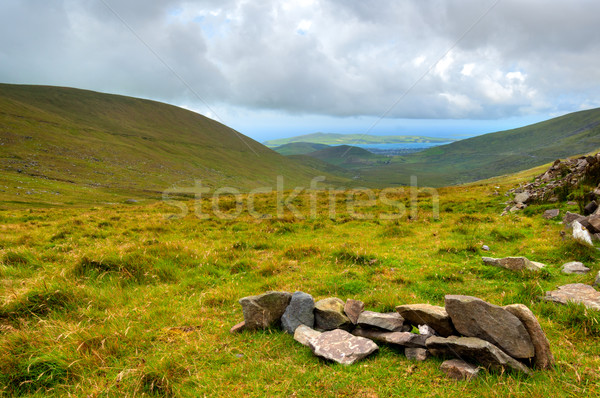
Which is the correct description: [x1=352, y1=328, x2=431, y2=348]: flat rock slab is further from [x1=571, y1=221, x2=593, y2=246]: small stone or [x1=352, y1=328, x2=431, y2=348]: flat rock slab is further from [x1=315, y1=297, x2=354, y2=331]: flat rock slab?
[x1=571, y1=221, x2=593, y2=246]: small stone

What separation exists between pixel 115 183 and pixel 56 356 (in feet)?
324

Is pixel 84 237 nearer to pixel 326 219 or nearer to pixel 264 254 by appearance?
pixel 264 254

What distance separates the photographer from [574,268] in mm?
8086

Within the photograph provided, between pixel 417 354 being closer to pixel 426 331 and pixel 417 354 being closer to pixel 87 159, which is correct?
pixel 426 331

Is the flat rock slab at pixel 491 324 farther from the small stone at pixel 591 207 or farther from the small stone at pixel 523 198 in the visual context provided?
the small stone at pixel 523 198

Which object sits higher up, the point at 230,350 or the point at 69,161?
the point at 69,161

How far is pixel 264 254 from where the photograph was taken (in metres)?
11.6

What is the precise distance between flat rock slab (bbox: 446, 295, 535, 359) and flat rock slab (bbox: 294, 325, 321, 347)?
234 cm

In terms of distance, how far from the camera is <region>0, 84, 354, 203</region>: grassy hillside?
224 feet

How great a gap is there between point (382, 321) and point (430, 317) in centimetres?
81

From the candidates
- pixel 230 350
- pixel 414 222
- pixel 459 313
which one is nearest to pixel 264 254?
pixel 230 350

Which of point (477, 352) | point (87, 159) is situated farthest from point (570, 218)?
point (87, 159)

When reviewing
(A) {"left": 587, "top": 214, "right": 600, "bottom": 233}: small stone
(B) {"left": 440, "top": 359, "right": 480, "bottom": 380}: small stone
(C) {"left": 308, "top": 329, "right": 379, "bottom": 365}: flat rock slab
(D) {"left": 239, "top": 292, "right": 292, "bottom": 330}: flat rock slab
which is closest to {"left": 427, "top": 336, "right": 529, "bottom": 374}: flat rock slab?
(B) {"left": 440, "top": 359, "right": 480, "bottom": 380}: small stone

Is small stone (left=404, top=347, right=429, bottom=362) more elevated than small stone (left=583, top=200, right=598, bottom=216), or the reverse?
small stone (left=583, top=200, right=598, bottom=216)
